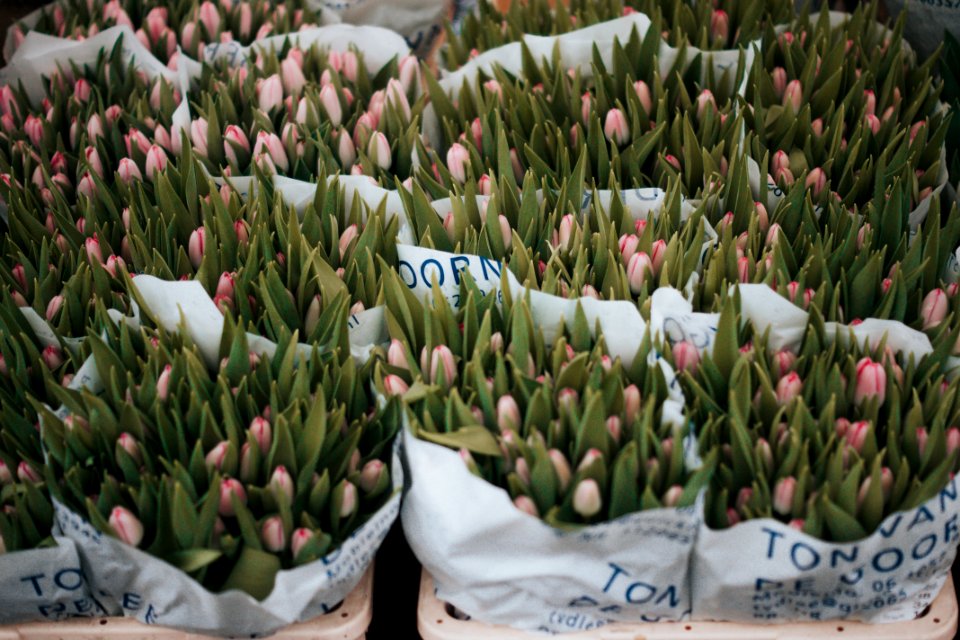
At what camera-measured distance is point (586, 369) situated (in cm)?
102

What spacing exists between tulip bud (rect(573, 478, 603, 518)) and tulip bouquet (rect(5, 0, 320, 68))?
3.69 feet

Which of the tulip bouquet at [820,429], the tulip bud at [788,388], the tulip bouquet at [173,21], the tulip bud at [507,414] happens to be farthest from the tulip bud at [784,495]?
the tulip bouquet at [173,21]

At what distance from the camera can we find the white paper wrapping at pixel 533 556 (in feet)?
2.98

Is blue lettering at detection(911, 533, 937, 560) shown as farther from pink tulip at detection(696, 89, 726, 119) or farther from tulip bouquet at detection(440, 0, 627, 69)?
tulip bouquet at detection(440, 0, 627, 69)

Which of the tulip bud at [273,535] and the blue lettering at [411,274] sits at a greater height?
the blue lettering at [411,274]

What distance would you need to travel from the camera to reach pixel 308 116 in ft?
4.83

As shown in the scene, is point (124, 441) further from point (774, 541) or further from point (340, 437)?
point (774, 541)

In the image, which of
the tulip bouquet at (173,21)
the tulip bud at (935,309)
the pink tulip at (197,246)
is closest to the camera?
the tulip bud at (935,309)

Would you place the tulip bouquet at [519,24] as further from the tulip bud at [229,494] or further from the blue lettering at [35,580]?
the blue lettering at [35,580]

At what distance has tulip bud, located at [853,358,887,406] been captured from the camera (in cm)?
99

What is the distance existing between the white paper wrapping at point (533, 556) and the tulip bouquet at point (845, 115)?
566mm

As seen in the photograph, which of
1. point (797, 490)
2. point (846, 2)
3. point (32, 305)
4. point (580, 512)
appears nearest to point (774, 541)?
point (797, 490)

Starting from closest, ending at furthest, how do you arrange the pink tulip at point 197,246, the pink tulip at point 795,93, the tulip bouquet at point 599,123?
1. the pink tulip at point 197,246
2. the tulip bouquet at point 599,123
3. the pink tulip at point 795,93

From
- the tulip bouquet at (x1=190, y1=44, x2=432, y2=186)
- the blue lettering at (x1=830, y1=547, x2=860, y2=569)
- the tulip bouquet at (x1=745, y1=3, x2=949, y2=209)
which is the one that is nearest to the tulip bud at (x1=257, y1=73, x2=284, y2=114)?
the tulip bouquet at (x1=190, y1=44, x2=432, y2=186)
